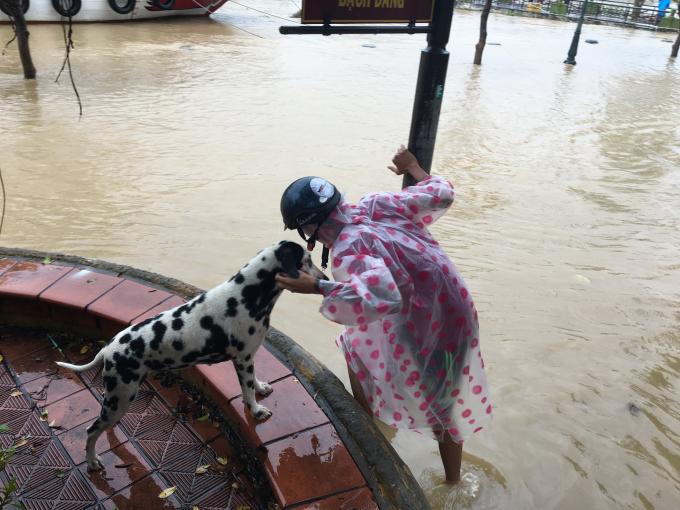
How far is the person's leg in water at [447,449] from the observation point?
2588 mm

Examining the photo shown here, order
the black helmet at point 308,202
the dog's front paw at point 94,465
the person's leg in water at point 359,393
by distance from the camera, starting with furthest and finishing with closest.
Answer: the person's leg in water at point 359,393, the dog's front paw at point 94,465, the black helmet at point 308,202

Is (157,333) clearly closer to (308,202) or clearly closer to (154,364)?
(154,364)

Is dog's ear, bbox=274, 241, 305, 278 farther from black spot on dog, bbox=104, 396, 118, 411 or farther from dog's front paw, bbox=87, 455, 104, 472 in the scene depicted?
dog's front paw, bbox=87, 455, 104, 472

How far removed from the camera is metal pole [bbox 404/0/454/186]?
240cm

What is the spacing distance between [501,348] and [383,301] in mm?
2609

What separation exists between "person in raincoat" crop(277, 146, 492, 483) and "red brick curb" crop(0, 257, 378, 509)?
37 centimetres

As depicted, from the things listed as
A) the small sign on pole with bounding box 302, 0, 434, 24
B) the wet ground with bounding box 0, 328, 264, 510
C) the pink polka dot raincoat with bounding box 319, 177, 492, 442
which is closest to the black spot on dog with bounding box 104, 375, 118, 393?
the wet ground with bounding box 0, 328, 264, 510

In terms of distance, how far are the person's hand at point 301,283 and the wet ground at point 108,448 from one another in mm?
894

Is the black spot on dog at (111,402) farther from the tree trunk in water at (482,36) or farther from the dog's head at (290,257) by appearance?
the tree trunk in water at (482,36)

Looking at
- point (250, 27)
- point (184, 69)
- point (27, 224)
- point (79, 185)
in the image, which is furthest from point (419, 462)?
point (250, 27)

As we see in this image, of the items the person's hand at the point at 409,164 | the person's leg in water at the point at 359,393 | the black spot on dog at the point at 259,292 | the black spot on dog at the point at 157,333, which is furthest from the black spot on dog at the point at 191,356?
the person's hand at the point at 409,164

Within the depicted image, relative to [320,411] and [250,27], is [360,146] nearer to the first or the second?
[320,411]

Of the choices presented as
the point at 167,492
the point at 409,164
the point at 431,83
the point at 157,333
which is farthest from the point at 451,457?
the point at 431,83

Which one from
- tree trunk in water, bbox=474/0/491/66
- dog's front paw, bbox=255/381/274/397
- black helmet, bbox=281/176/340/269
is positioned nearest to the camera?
black helmet, bbox=281/176/340/269
